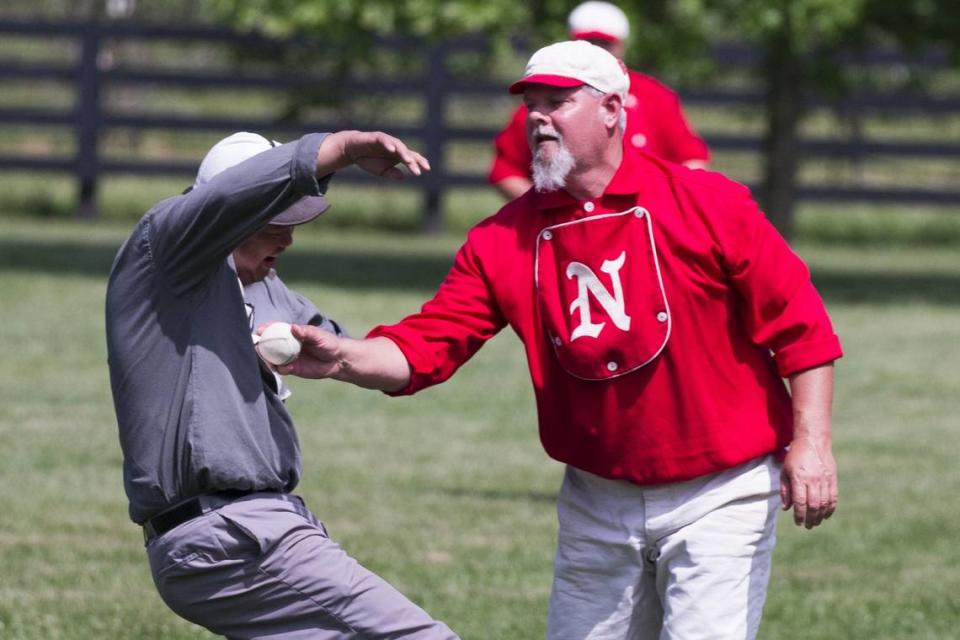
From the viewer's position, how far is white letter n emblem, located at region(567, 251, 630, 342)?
4188mm

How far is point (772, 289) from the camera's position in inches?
165

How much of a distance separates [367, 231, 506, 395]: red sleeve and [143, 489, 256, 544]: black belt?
0.60 metres

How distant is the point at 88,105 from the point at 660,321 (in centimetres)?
2019

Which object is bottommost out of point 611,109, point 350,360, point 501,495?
point 501,495

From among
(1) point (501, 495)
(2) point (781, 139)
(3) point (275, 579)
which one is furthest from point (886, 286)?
(3) point (275, 579)

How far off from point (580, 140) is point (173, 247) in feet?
3.29

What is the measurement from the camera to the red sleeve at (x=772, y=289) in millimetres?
4195

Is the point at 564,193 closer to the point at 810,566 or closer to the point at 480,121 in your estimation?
the point at 810,566

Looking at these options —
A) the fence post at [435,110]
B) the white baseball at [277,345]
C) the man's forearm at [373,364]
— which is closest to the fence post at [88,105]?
the fence post at [435,110]

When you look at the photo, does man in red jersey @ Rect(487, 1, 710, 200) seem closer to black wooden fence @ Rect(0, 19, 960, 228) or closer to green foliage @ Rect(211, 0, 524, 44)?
green foliage @ Rect(211, 0, 524, 44)

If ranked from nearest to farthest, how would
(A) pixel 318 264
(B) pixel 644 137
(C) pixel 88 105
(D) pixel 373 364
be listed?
(D) pixel 373 364
(B) pixel 644 137
(A) pixel 318 264
(C) pixel 88 105

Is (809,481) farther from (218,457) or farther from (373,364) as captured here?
(218,457)

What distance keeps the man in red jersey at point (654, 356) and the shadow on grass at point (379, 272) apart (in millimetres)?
11639

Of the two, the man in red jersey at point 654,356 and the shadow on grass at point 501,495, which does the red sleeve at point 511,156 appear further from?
the man in red jersey at point 654,356
